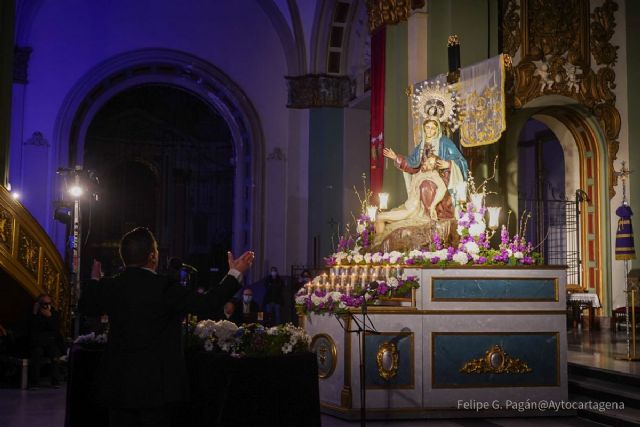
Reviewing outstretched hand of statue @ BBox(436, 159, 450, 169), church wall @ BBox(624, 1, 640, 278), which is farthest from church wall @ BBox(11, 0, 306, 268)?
outstretched hand of statue @ BBox(436, 159, 450, 169)

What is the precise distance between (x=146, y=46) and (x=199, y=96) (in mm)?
2086

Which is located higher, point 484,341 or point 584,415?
point 484,341

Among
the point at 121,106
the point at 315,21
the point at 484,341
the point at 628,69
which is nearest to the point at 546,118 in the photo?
the point at 628,69

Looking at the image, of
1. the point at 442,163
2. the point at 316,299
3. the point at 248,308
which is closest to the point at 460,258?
the point at 316,299

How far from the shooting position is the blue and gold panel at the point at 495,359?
8.91 metres

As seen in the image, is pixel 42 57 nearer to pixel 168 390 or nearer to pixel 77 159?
pixel 77 159

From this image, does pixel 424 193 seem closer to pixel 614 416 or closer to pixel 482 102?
pixel 482 102

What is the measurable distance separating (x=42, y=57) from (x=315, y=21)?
6.99 meters

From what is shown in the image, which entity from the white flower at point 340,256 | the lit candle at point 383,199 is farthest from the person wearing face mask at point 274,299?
the white flower at point 340,256

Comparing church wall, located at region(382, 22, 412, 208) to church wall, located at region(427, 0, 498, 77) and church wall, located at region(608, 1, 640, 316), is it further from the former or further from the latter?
church wall, located at region(608, 1, 640, 316)

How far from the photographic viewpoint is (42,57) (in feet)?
69.6

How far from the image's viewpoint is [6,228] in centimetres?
1223

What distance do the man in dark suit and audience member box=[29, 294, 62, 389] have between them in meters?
7.54

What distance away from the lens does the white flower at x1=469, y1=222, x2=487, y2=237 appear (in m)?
10.2
